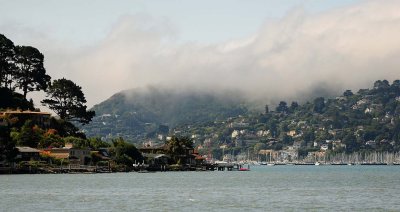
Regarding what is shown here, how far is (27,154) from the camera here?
18162 centimetres

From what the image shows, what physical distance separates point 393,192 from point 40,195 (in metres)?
47.4

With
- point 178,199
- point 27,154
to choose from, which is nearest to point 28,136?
point 27,154

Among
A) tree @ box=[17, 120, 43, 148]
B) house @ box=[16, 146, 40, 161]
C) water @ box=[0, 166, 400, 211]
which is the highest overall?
tree @ box=[17, 120, 43, 148]

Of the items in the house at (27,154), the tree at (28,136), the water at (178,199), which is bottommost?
the water at (178,199)

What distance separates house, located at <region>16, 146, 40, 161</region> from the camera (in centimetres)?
18038

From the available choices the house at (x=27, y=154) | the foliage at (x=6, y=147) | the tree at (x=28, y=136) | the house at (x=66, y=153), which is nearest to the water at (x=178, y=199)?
the foliage at (x=6, y=147)

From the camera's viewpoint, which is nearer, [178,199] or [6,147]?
[178,199]

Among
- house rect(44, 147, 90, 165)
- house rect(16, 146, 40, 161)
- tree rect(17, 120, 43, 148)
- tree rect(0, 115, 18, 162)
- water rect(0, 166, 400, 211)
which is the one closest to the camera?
water rect(0, 166, 400, 211)

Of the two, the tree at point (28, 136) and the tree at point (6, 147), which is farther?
the tree at point (28, 136)

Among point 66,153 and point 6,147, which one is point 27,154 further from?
point 6,147

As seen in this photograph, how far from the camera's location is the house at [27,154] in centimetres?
18038

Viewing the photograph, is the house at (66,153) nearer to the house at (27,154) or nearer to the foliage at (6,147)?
the house at (27,154)

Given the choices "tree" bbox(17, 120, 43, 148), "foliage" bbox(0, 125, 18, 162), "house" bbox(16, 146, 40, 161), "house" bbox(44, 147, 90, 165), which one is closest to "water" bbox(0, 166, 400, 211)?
"foliage" bbox(0, 125, 18, 162)

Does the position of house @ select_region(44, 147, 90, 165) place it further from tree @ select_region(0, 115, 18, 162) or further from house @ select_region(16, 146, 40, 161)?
tree @ select_region(0, 115, 18, 162)
